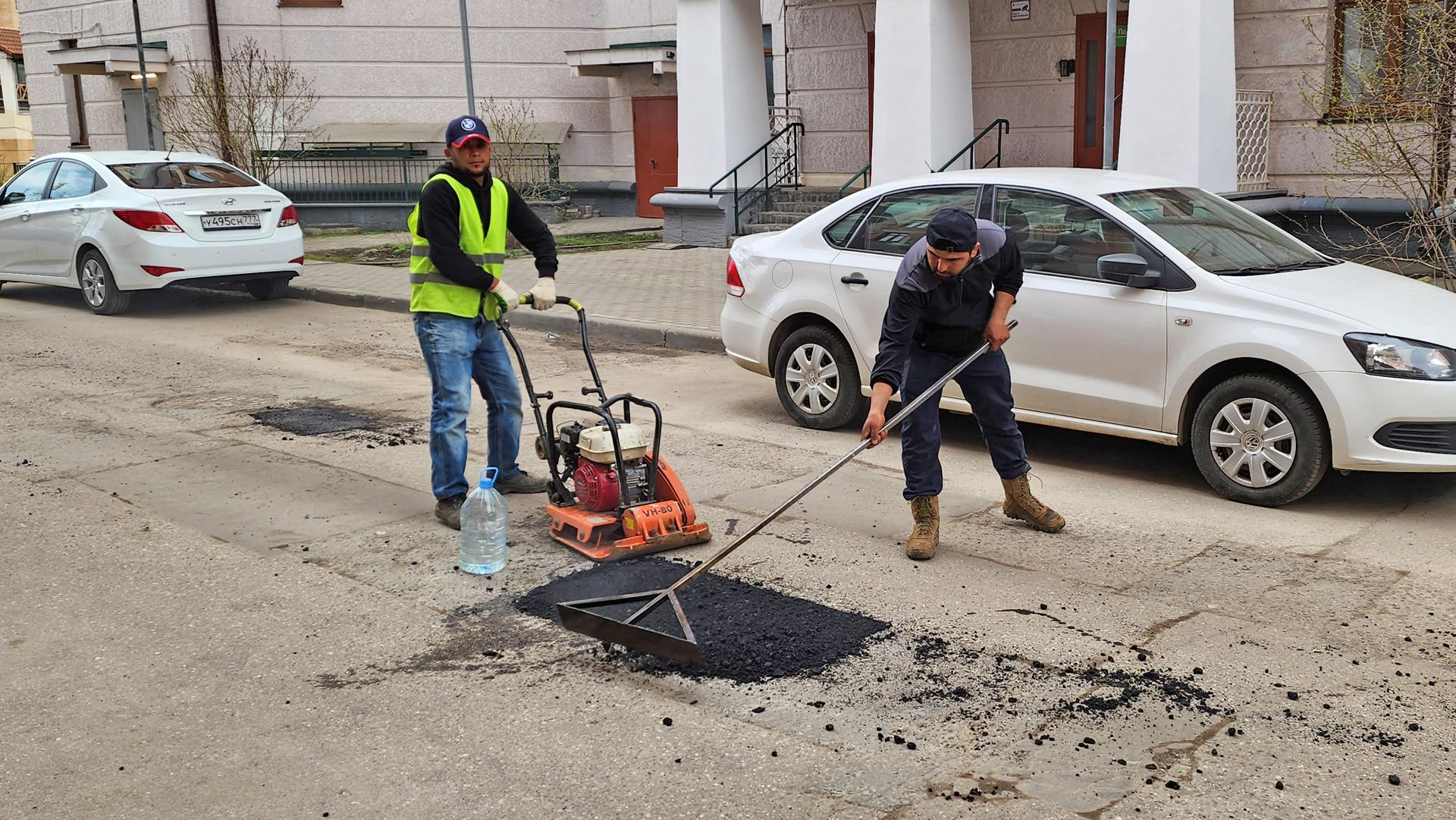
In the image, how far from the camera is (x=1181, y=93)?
1295 cm

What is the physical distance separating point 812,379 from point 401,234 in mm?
15355

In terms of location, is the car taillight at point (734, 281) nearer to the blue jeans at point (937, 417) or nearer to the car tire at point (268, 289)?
the blue jeans at point (937, 417)

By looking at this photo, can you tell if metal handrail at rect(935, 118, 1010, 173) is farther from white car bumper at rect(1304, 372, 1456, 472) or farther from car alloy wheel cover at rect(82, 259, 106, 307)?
white car bumper at rect(1304, 372, 1456, 472)

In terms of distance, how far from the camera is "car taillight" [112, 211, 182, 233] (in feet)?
40.7

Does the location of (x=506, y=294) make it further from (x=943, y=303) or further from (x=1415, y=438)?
(x=1415, y=438)

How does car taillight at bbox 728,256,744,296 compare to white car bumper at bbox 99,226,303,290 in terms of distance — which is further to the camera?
white car bumper at bbox 99,226,303,290

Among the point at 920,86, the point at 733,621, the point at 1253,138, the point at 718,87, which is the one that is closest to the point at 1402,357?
the point at 733,621

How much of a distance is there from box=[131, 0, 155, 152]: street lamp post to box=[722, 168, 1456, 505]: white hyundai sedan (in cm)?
1790

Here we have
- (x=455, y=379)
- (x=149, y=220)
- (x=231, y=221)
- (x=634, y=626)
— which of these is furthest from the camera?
(x=231, y=221)

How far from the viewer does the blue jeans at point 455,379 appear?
604cm

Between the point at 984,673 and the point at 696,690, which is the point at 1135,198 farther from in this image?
the point at 696,690

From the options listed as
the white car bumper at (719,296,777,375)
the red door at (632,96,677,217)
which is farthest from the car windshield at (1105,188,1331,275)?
the red door at (632,96,677,217)

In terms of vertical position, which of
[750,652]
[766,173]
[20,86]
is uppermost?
[20,86]

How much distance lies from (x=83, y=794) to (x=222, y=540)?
239cm
